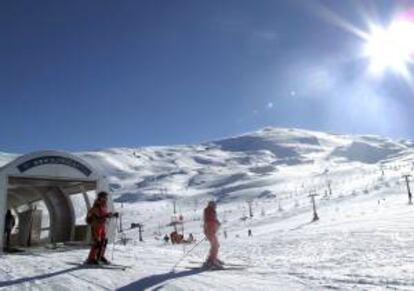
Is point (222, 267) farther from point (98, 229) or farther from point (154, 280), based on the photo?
point (98, 229)

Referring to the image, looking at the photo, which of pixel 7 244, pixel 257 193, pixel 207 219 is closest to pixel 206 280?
pixel 207 219

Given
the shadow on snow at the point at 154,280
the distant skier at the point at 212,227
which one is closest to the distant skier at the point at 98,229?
the shadow on snow at the point at 154,280

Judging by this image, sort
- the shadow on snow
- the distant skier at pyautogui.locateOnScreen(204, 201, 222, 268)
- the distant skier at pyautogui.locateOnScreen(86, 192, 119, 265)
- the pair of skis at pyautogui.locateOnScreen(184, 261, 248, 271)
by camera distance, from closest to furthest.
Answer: the shadow on snow
the pair of skis at pyautogui.locateOnScreen(184, 261, 248, 271)
the distant skier at pyautogui.locateOnScreen(86, 192, 119, 265)
the distant skier at pyautogui.locateOnScreen(204, 201, 222, 268)

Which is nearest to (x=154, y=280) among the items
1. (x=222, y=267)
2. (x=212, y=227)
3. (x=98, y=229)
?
(x=222, y=267)

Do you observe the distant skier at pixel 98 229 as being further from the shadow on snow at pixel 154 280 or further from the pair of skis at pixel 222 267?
the shadow on snow at pixel 154 280

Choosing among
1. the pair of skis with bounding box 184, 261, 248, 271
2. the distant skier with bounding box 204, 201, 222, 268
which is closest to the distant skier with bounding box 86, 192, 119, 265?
the pair of skis with bounding box 184, 261, 248, 271

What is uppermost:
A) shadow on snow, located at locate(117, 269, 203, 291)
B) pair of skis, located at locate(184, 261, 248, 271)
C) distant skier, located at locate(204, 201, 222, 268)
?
distant skier, located at locate(204, 201, 222, 268)

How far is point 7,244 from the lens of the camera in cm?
2411

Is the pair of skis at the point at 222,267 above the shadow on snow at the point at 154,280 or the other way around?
above

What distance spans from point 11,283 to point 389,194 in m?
56.0

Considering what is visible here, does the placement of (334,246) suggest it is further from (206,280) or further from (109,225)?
(109,225)

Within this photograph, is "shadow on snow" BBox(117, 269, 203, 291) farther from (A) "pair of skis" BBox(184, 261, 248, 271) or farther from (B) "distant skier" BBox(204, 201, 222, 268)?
(B) "distant skier" BBox(204, 201, 222, 268)


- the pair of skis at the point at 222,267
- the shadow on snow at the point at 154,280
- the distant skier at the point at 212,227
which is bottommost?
the shadow on snow at the point at 154,280

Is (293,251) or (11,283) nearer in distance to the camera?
(11,283)
